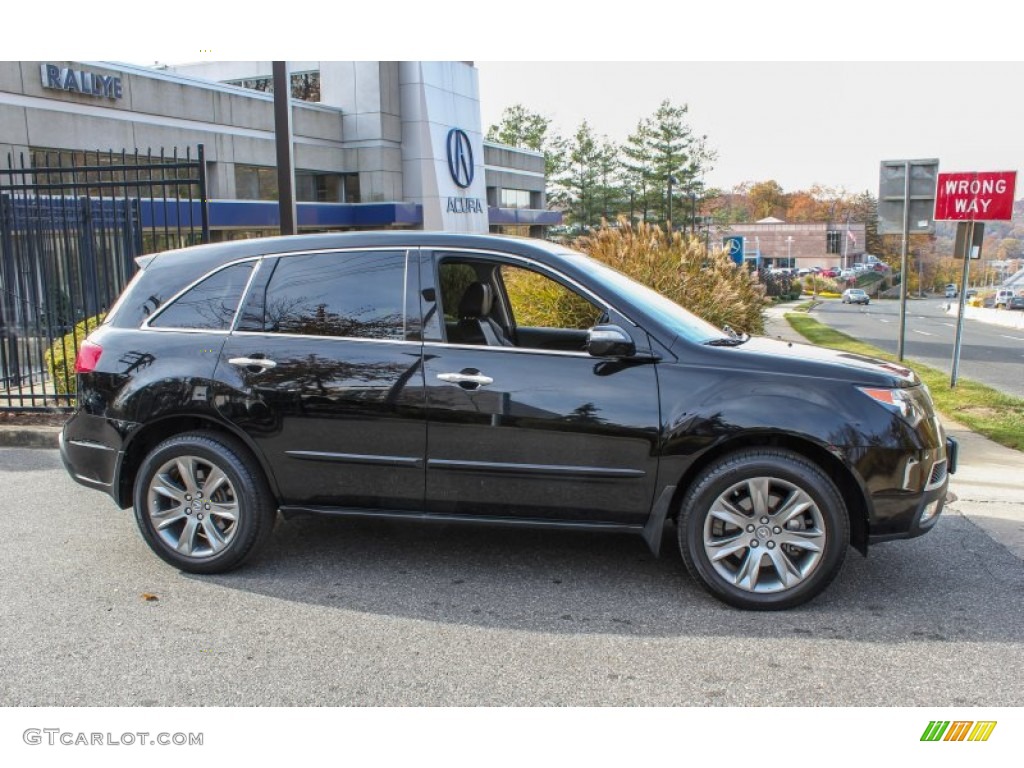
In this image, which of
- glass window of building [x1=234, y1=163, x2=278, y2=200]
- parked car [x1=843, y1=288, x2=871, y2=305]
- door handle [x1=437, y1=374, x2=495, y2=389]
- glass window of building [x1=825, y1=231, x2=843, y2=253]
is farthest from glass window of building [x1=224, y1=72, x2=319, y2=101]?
glass window of building [x1=825, y1=231, x2=843, y2=253]

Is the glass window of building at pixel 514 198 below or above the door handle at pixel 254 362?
above

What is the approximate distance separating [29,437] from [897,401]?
713cm

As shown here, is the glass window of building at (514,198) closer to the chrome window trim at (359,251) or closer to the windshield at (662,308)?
the windshield at (662,308)

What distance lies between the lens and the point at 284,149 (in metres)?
9.28

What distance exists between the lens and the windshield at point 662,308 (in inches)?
186

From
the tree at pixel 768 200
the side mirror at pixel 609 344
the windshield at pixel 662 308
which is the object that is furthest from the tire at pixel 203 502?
the tree at pixel 768 200

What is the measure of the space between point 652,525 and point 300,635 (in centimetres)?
171

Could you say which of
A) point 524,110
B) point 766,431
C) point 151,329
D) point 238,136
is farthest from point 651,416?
point 524,110

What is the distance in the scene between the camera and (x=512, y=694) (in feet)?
11.7

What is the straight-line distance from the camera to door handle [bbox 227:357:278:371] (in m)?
4.72

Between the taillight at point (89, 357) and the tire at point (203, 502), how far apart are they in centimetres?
61

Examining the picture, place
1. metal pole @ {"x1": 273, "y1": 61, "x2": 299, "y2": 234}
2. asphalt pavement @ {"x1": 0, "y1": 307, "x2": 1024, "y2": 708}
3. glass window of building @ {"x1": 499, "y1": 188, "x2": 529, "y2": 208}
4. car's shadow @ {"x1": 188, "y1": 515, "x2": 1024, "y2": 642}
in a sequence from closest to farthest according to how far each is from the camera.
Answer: asphalt pavement @ {"x1": 0, "y1": 307, "x2": 1024, "y2": 708} → car's shadow @ {"x1": 188, "y1": 515, "x2": 1024, "y2": 642} → metal pole @ {"x1": 273, "y1": 61, "x2": 299, "y2": 234} → glass window of building @ {"x1": 499, "y1": 188, "x2": 529, "y2": 208}

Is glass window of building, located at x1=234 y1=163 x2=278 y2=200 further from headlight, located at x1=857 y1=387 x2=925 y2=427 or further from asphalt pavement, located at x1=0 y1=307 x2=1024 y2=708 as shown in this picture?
headlight, located at x1=857 y1=387 x2=925 y2=427

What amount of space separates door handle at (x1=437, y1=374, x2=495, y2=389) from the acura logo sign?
33.4 meters
